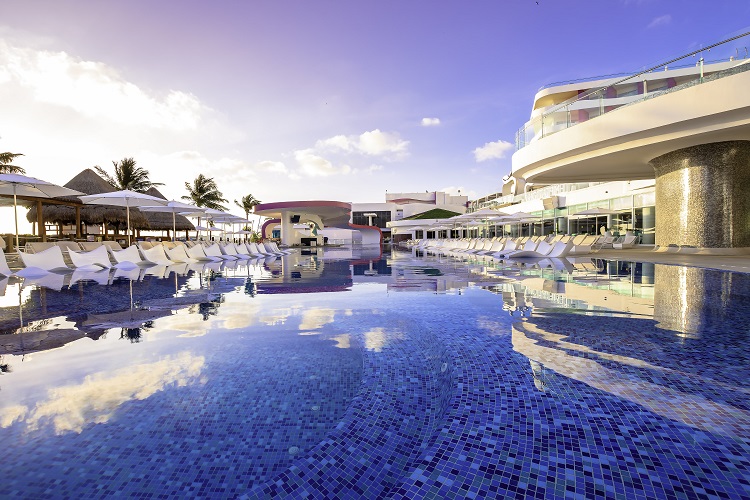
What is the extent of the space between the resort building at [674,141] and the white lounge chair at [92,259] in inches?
629

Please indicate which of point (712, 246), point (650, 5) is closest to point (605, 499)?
point (712, 246)

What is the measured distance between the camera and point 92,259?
10742 mm

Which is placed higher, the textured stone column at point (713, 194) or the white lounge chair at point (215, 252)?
the textured stone column at point (713, 194)

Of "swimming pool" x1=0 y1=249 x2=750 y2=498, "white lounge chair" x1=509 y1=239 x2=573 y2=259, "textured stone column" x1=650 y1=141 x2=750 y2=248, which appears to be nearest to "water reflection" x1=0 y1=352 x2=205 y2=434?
"swimming pool" x1=0 y1=249 x2=750 y2=498

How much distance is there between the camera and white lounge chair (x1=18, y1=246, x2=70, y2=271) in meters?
9.52

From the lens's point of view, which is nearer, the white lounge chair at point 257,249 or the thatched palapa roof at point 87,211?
the white lounge chair at point 257,249

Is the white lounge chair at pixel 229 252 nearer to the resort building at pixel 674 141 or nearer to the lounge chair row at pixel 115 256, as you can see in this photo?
the lounge chair row at pixel 115 256

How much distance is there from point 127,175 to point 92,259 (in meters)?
23.4

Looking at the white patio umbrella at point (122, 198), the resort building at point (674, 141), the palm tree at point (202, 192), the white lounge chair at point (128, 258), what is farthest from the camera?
the palm tree at point (202, 192)

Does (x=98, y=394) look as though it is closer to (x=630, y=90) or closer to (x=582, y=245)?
(x=630, y=90)

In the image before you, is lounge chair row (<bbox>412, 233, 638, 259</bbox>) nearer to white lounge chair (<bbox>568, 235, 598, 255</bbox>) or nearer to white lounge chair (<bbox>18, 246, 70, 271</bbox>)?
white lounge chair (<bbox>568, 235, 598, 255</bbox>)

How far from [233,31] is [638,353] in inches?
587

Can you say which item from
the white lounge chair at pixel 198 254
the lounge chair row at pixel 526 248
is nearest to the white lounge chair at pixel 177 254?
the white lounge chair at pixel 198 254

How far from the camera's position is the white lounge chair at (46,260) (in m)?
9.52
